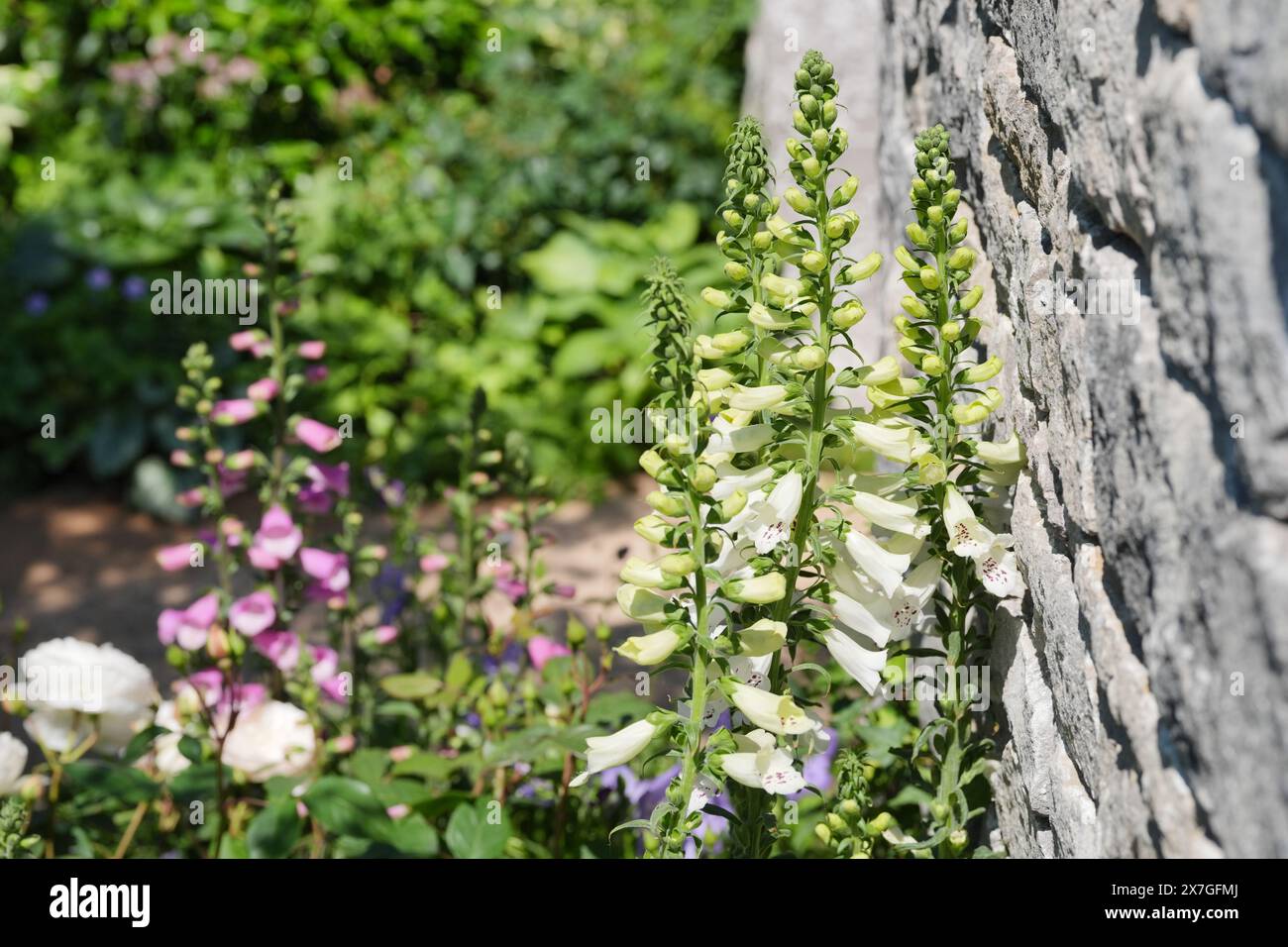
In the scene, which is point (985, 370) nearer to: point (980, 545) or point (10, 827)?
point (980, 545)

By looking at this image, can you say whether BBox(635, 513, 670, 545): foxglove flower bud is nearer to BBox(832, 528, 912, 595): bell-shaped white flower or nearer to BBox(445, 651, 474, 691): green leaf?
BBox(832, 528, 912, 595): bell-shaped white flower

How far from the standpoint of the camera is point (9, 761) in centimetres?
197

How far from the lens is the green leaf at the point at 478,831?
194 centimetres

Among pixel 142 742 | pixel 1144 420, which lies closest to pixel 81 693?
pixel 142 742

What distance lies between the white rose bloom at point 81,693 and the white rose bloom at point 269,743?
171mm

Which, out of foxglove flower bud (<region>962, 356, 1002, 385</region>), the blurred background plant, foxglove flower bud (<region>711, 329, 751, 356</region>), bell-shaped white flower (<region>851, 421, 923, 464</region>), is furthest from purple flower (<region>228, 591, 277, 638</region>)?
the blurred background plant

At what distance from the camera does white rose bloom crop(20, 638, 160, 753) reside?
80.7 inches

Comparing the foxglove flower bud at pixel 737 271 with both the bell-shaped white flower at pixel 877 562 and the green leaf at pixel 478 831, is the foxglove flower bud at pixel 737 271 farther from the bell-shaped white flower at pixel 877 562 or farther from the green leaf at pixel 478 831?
the green leaf at pixel 478 831

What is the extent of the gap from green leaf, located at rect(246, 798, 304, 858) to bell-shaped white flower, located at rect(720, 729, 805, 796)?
0.87 m

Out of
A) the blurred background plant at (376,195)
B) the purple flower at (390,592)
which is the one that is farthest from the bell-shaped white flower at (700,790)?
the blurred background plant at (376,195)

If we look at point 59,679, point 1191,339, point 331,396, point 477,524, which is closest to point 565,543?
point 331,396

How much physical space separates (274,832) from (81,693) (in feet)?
1.30

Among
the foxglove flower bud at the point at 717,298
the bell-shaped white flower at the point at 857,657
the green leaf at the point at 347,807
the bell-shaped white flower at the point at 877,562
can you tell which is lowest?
the green leaf at the point at 347,807
